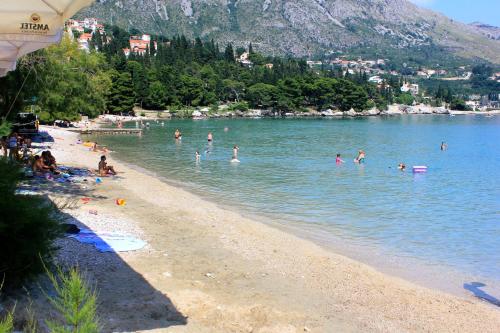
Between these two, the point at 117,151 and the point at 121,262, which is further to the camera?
the point at 117,151

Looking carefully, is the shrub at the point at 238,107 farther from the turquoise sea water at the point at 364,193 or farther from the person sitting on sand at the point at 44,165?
the person sitting on sand at the point at 44,165

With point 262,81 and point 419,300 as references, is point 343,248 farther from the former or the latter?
point 262,81

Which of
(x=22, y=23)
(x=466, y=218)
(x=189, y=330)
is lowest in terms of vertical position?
(x=466, y=218)

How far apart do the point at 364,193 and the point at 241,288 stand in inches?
631

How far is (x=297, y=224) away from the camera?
54.9 ft

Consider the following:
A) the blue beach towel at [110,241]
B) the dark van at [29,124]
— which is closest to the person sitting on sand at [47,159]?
the blue beach towel at [110,241]

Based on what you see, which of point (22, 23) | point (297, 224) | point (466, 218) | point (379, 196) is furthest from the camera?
point (379, 196)

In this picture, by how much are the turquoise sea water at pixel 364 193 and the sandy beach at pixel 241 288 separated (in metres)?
2.94

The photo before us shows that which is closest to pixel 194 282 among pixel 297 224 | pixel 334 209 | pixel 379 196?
pixel 297 224

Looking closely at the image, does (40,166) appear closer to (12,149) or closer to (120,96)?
(12,149)

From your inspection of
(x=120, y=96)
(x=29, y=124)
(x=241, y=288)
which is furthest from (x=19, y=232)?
(x=120, y=96)

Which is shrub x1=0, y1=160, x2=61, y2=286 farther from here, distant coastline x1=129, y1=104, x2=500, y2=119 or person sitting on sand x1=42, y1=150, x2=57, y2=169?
distant coastline x1=129, y1=104, x2=500, y2=119

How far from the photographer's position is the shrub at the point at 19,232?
614cm

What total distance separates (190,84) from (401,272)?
360 ft
